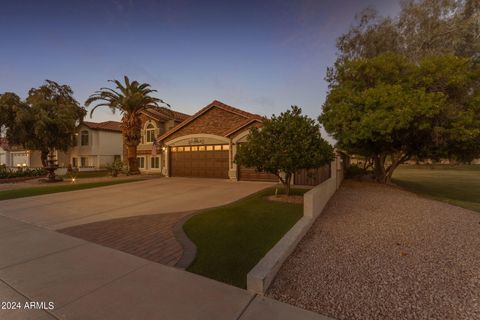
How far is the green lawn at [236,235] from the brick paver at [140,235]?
1.77 ft

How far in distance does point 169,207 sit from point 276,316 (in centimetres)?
659

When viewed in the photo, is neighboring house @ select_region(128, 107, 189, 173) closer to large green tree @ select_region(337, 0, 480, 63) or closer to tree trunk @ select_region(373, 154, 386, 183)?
large green tree @ select_region(337, 0, 480, 63)

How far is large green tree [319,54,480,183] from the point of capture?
965cm

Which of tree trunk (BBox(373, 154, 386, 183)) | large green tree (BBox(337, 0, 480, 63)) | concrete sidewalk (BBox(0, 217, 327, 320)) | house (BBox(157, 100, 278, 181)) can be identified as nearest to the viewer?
concrete sidewalk (BBox(0, 217, 327, 320))

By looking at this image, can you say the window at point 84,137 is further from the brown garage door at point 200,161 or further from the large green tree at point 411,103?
the large green tree at point 411,103

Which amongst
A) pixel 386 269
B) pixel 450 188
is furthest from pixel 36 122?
pixel 450 188

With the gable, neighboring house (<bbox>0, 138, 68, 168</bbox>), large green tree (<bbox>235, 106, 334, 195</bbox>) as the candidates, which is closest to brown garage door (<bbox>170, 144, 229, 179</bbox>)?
the gable

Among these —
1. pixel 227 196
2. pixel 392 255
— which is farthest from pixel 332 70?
pixel 392 255

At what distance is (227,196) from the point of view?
10547 mm

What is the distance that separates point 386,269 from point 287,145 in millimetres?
4855

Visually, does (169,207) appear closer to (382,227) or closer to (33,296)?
(33,296)

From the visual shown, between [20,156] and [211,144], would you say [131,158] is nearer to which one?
[211,144]

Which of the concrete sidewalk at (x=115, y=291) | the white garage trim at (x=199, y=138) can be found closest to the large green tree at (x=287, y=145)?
A: the concrete sidewalk at (x=115, y=291)

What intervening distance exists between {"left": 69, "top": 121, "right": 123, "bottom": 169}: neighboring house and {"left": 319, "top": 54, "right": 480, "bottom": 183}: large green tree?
28084 mm
